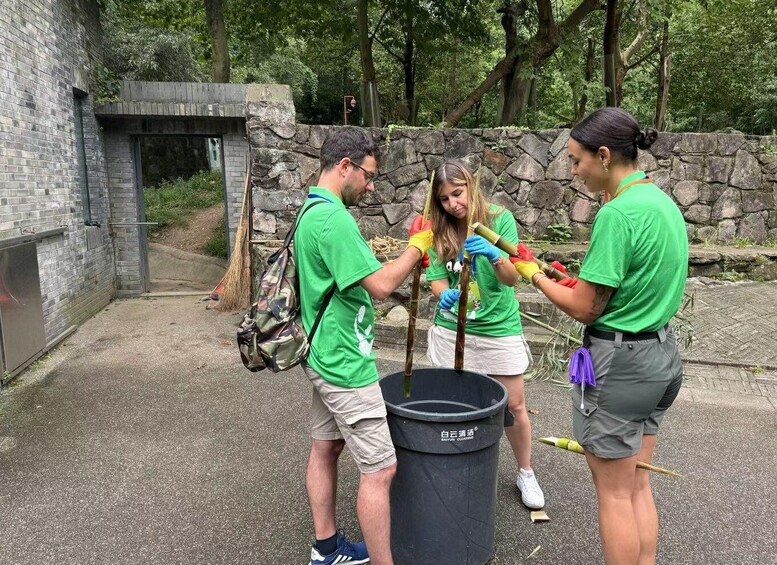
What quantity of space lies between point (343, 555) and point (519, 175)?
616cm

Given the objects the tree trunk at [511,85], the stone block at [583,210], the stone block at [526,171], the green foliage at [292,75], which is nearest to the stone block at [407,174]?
the stone block at [526,171]

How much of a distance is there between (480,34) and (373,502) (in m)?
11.2

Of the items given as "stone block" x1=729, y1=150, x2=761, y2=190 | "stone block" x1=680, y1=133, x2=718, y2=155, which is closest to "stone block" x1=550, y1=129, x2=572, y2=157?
"stone block" x1=680, y1=133, x2=718, y2=155

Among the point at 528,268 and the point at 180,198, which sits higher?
the point at 528,268

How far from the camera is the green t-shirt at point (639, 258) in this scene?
6.11ft

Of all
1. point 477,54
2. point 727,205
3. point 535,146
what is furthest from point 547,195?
point 477,54

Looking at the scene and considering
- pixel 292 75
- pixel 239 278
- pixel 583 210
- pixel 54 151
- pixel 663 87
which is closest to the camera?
pixel 54 151

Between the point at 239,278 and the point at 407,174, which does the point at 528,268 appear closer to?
the point at 407,174

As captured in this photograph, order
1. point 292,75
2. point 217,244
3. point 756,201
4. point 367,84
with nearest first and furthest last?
point 756,201
point 367,84
point 217,244
point 292,75

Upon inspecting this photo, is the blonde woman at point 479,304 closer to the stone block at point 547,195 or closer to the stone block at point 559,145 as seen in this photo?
the stone block at point 547,195

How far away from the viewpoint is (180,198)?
49.2 feet

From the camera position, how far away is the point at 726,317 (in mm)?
6066

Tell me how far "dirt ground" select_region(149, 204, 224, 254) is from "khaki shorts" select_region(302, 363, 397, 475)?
10.4m

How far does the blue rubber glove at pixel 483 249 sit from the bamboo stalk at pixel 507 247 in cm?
3
